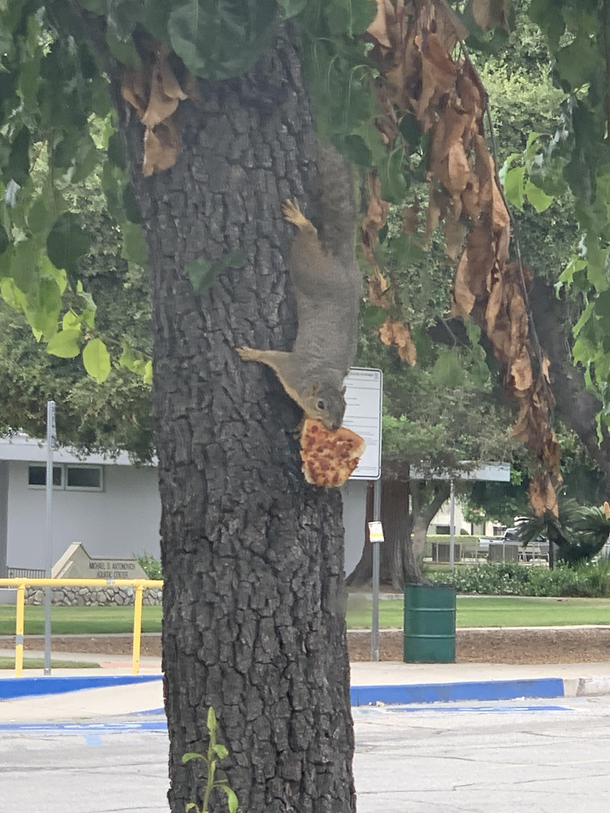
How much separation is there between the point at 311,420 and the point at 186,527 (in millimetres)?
391

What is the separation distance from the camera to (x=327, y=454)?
11.0 ft

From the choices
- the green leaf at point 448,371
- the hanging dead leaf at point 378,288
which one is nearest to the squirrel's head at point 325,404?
the hanging dead leaf at point 378,288

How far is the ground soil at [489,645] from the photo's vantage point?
19.1 metres

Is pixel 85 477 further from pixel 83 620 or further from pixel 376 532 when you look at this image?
pixel 376 532

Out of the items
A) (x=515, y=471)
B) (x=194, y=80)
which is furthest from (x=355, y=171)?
(x=515, y=471)

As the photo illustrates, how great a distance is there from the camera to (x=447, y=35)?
3738 mm

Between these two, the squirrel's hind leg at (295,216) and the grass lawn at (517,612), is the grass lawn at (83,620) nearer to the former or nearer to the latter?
the grass lawn at (517,612)

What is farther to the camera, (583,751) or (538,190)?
(583,751)

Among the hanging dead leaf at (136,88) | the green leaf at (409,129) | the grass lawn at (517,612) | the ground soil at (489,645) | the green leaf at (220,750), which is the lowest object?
the grass lawn at (517,612)

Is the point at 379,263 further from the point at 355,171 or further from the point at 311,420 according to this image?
the point at 311,420

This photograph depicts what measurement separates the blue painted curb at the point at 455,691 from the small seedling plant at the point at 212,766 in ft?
35.4

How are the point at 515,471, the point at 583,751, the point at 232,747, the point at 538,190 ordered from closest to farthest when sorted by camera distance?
the point at 232,747 → the point at 538,190 → the point at 583,751 → the point at 515,471

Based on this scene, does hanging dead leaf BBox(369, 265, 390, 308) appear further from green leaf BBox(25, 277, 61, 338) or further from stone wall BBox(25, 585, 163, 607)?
stone wall BBox(25, 585, 163, 607)

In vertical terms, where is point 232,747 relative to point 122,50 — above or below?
below
